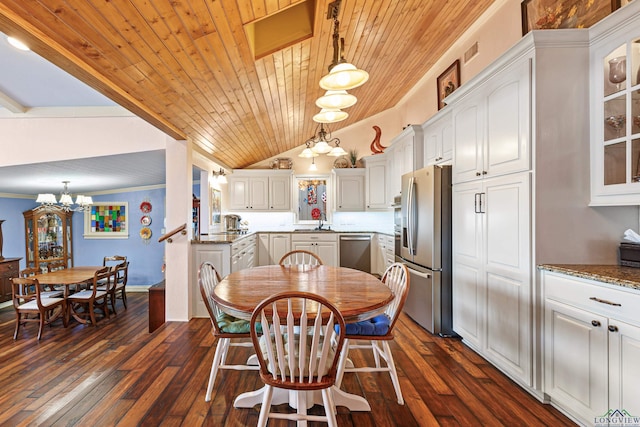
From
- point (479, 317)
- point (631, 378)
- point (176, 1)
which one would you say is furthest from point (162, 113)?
point (631, 378)

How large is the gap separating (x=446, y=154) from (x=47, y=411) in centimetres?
405

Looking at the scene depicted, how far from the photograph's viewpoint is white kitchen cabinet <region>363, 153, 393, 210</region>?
5.43 m

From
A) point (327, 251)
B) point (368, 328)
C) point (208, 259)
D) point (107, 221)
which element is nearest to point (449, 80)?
point (368, 328)

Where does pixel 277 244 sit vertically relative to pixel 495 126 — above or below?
below

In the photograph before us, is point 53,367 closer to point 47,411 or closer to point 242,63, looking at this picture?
point 47,411

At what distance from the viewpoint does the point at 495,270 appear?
226 cm

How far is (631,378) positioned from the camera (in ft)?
4.51

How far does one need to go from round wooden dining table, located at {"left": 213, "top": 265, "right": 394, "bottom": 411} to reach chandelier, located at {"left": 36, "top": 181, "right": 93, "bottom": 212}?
15.9 feet

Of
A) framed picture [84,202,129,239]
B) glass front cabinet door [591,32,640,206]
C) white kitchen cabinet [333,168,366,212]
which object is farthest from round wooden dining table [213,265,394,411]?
framed picture [84,202,129,239]

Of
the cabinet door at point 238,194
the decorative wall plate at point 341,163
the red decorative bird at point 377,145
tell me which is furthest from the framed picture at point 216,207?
the red decorative bird at point 377,145

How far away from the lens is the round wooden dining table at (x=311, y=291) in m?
1.55

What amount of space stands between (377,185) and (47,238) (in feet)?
23.9

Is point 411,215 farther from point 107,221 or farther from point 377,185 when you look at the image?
point 107,221

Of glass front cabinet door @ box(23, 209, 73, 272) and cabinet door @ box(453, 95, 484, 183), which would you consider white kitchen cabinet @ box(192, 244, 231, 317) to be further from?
glass front cabinet door @ box(23, 209, 73, 272)
